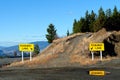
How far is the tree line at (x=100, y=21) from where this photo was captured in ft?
235

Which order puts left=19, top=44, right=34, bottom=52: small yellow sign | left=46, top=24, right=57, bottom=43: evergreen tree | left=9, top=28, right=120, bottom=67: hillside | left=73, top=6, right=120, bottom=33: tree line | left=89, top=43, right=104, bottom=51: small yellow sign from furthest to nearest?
left=46, top=24, right=57, bottom=43: evergreen tree
left=73, top=6, right=120, bottom=33: tree line
left=9, top=28, right=120, bottom=67: hillside
left=19, top=44, right=34, bottom=52: small yellow sign
left=89, top=43, right=104, bottom=51: small yellow sign

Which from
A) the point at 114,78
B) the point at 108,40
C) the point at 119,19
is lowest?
the point at 114,78

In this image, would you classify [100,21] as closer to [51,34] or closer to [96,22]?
[96,22]

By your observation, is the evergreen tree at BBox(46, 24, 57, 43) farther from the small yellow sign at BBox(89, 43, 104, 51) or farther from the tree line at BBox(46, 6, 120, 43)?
the small yellow sign at BBox(89, 43, 104, 51)

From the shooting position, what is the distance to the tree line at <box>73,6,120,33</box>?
7162cm

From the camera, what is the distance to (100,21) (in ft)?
237

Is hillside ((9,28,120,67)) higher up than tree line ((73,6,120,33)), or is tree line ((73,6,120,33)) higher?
tree line ((73,6,120,33))

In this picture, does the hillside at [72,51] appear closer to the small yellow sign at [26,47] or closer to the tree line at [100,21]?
the small yellow sign at [26,47]

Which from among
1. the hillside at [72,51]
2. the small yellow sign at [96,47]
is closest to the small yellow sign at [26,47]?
the hillside at [72,51]

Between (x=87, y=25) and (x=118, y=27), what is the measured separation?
1327 cm

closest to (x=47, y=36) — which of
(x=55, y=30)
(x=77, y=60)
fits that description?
(x=55, y=30)

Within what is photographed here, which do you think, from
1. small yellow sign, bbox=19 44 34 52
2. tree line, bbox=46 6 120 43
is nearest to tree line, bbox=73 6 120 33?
tree line, bbox=46 6 120 43

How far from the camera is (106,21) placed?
72.7 metres

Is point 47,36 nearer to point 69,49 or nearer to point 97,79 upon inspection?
point 69,49
